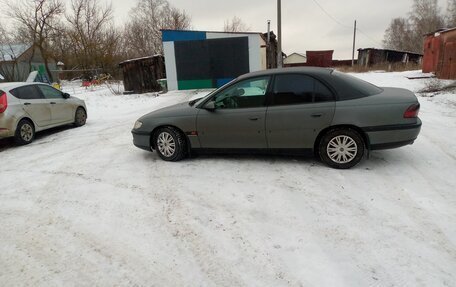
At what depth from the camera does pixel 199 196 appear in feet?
14.2

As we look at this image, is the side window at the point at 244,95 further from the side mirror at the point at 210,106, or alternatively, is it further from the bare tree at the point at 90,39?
the bare tree at the point at 90,39

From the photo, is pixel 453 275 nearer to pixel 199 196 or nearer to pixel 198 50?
pixel 199 196

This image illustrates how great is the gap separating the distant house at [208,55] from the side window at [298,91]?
1448cm

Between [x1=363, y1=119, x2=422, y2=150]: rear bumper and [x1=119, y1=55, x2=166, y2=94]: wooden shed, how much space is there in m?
17.9

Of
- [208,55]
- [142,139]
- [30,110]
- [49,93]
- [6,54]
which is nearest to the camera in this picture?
[142,139]

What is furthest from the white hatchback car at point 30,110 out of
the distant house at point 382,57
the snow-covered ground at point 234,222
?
the distant house at point 382,57

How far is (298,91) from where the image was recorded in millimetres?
5043

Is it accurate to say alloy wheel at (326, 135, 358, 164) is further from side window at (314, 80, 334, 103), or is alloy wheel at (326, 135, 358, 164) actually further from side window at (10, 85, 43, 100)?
side window at (10, 85, 43, 100)

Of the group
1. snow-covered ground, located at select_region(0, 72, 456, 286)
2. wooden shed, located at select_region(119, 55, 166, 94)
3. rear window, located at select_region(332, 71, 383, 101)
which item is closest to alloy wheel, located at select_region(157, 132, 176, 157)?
snow-covered ground, located at select_region(0, 72, 456, 286)

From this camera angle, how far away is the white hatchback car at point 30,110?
7.61m

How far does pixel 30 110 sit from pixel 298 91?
22.1 ft

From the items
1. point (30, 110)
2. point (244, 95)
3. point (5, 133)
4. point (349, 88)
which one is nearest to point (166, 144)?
point (244, 95)

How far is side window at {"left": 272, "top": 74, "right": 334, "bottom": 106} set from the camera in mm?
4938

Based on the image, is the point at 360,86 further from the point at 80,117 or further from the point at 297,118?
the point at 80,117
